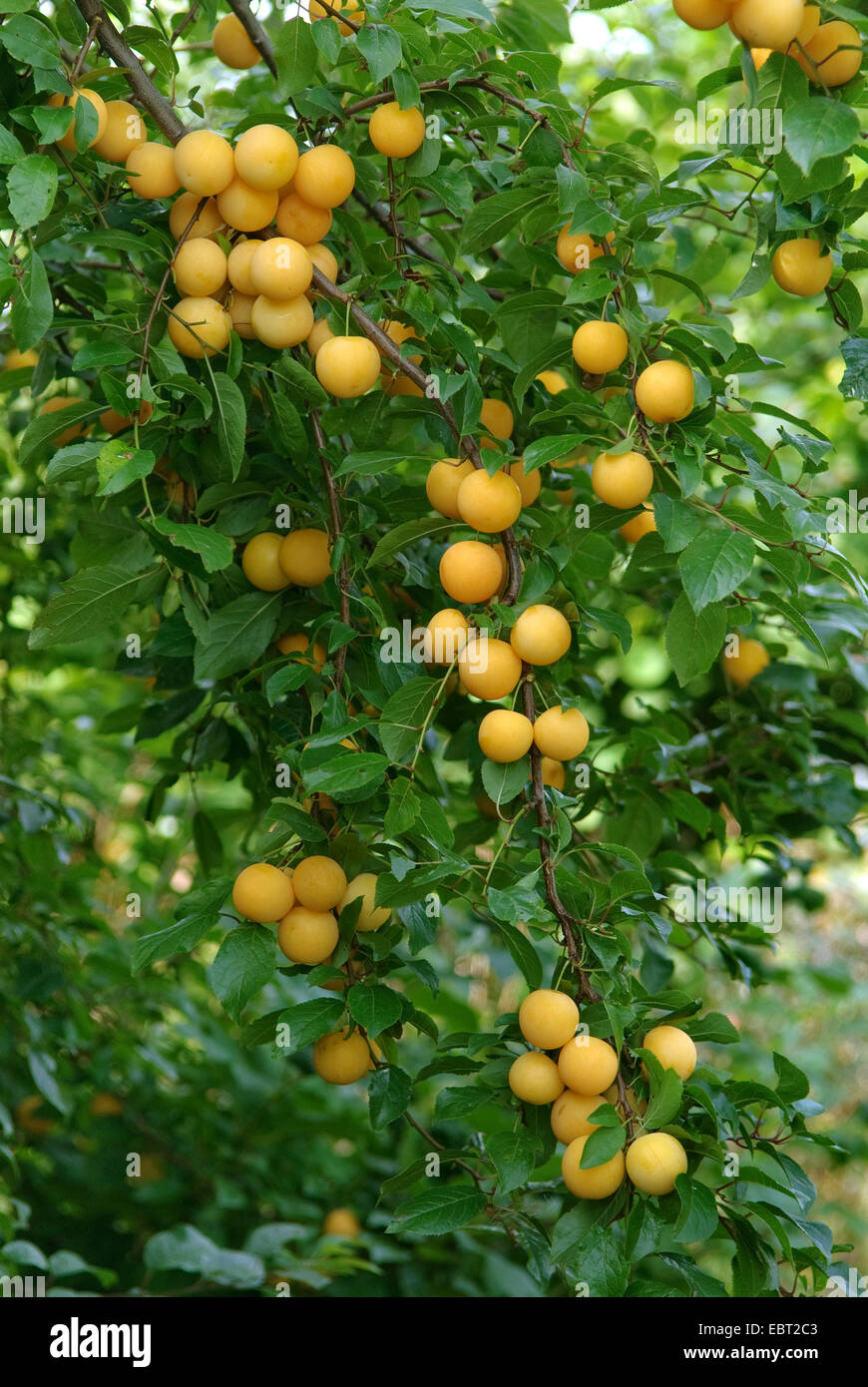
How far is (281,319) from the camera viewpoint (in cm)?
110

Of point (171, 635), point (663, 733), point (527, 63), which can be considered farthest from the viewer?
point (663, 733)

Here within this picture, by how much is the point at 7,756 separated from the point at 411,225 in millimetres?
1105

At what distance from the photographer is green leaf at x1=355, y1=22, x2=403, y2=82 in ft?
3.28

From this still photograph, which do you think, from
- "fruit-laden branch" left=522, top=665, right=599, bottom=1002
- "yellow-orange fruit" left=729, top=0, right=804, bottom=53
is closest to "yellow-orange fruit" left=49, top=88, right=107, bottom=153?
"yellow-orange fruit" left=729, top=0, right=804, bottom=53

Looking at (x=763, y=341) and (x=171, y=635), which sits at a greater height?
(x=763, y=341)

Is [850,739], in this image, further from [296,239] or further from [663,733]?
[296,239]

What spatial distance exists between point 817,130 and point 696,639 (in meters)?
0.40

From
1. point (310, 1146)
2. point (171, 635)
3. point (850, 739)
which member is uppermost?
point (171, 635)

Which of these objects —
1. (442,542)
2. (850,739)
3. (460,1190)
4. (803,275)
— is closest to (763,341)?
(850,739)

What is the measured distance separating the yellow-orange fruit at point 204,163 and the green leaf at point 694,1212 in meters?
0.93

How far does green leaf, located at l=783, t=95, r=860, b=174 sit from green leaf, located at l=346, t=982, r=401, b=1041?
739mm

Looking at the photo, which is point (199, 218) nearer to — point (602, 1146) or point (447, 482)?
point (447, 482)

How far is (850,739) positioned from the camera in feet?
5.95

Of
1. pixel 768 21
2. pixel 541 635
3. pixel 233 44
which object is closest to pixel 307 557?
pixel 541 635
